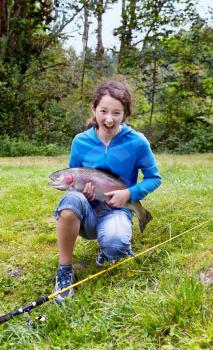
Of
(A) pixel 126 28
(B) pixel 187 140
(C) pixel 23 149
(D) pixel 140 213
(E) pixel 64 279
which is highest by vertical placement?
(A) pixel 126 28

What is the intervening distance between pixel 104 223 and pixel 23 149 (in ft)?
34.6

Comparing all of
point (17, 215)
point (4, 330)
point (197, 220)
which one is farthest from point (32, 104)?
point (4, 330)

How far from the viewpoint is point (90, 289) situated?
2.71 metres

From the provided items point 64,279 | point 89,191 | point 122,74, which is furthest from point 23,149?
point 64,279

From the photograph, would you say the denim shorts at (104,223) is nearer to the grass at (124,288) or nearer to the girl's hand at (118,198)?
the girl's hand at (118,198)

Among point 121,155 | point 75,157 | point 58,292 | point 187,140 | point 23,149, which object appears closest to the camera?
point 58,292

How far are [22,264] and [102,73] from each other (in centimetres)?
1407

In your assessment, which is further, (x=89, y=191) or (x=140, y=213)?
(x=140, y=213)

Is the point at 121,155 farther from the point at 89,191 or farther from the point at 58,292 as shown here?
the point at 58,292

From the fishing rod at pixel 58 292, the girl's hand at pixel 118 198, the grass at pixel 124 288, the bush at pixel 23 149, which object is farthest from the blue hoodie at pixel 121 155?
the bush at pixel 23 149

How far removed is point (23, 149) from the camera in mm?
13062

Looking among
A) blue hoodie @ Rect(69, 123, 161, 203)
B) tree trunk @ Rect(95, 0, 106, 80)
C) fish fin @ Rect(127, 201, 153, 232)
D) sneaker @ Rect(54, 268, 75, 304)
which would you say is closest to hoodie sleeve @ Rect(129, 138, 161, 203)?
blue hoodie @ Rect(69, 123, 161, 203)

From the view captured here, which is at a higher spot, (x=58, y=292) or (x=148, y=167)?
(x=148, y=167)

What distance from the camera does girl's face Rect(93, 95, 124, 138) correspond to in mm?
2891
